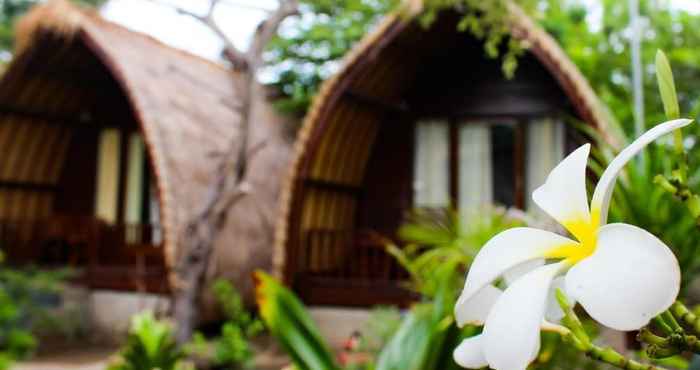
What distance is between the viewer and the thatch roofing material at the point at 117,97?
7.67 metres

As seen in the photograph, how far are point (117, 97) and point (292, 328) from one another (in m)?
9.38

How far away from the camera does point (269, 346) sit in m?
7.71

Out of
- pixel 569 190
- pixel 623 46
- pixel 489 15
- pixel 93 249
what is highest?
pixel 623 46

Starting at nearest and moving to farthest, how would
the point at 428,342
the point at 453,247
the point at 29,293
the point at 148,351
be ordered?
the point at 428,342 < the point at 148,351 < the point at 453,247 < the point at 29,293

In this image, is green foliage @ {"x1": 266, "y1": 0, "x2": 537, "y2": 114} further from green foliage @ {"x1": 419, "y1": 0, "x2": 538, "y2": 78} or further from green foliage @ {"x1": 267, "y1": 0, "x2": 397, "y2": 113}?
green foliage @ {"x1": 419, "y1": 0, "x2": 538, "y2": 78}

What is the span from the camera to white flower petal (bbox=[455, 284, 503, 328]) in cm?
59

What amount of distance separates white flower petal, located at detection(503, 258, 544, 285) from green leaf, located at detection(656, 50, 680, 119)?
0.47ft

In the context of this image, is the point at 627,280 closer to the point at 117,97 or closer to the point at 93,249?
the point at 93,249

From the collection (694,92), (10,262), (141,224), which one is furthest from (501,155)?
(10,262)

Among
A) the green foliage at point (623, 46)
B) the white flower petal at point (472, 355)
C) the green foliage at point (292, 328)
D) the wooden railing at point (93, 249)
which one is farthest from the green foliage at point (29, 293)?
the white flower petal at point (472, 355)

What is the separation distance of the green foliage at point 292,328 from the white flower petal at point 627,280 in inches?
42.8

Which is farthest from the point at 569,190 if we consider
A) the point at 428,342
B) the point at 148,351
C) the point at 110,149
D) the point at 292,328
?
the point at 110,149

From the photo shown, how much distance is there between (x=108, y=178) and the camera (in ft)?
33.9

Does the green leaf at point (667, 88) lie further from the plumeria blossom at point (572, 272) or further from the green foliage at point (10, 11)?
the green foliage at point (10, 11)
